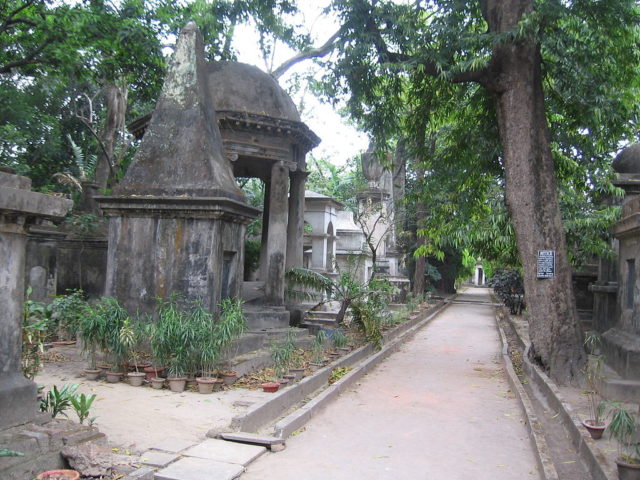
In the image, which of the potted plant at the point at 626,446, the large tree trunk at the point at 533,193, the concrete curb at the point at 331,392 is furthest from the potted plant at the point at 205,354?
the large tree trunk at the point at 533,193

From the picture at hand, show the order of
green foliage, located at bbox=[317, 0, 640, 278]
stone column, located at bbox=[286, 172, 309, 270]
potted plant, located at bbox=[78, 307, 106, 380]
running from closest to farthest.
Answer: potted plant, located at bbox=[78, 307, 106, 380] < green foliage, located at bbox=[317, 0, 640, 278] < stone column, located at bbox=[286, 172, 309, 270]

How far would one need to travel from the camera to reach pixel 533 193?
930 cm

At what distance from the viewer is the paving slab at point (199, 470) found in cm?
439

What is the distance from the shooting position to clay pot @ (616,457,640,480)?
4066mm

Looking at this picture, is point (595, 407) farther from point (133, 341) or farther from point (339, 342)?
point (133, 341)

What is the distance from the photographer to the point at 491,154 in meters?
11.8

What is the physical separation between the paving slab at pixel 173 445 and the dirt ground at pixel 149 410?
57 mm

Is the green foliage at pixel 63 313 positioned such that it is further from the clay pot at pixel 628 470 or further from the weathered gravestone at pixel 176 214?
the clay pot at pixel 628 470

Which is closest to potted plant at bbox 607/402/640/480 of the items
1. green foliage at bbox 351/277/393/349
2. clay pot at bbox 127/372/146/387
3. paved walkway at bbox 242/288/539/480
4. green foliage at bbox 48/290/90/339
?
paved walkway at bbox 242/288/539/480

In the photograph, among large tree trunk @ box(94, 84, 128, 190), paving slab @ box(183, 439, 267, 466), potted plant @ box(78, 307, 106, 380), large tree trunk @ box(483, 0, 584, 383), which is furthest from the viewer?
large tree trunk @ box(94, 84, 128, 190)

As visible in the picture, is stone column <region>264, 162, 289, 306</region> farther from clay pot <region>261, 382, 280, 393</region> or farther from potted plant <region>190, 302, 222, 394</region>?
clay pot <region>261, 382, 280, 393</region>

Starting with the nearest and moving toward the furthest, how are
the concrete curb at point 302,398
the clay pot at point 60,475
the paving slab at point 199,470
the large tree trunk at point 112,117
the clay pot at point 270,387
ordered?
the clay pot at point 60,475 < the paving slab at point 199,470 < the concrete curb at point 302,398 < the clay pot at point 270,387 < the large tree trunk at point 112,117

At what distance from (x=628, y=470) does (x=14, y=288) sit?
4.84 m

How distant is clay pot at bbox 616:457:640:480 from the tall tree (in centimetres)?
475
